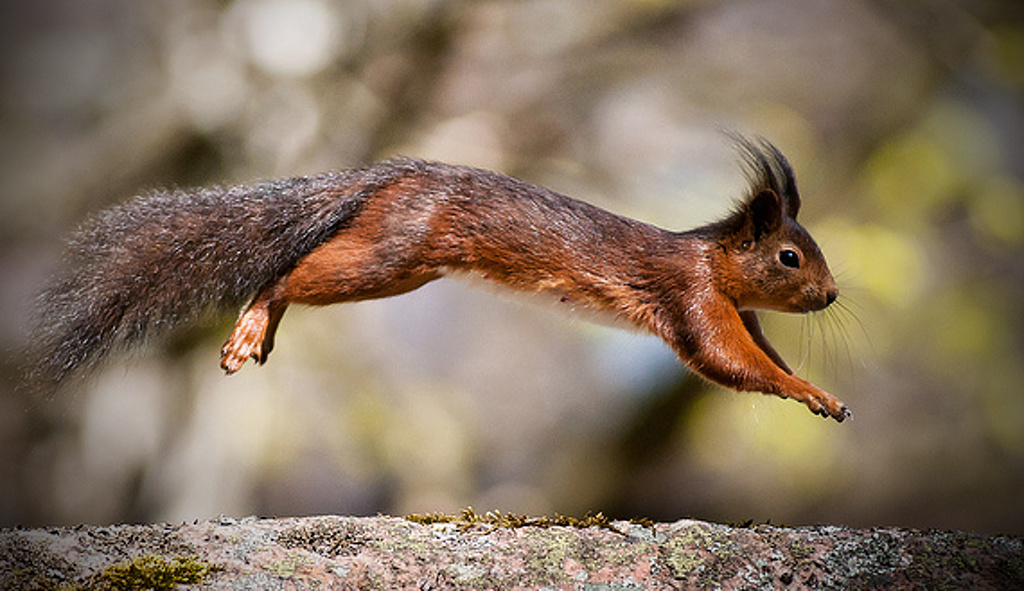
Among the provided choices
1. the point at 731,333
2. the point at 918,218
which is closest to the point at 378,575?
the point at 731,333

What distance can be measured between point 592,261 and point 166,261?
1.00 meters

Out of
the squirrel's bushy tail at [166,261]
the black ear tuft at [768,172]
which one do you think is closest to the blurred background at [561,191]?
the black ear tuft at [768,172]

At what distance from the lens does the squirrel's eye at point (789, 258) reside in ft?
7.91

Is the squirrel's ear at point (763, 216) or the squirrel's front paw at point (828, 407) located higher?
the squirrel's ear at point (763, 216)

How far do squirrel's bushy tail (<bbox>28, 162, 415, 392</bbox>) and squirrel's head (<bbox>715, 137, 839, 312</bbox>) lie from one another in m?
0.94

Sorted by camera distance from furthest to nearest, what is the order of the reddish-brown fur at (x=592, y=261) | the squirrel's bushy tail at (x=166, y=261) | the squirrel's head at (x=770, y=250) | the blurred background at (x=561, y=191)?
the blurred background at (x=561, y=191) < the squirrel's head at (x=770, y=250) < the reddish-brown fur at (x=592, y=261) < the squirrel's bushy tail at (x=166, y=261)

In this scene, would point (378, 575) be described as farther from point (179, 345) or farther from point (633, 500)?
point (633, 500)

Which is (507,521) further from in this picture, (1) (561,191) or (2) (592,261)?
(1) (561,191)

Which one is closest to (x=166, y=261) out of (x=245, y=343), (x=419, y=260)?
(x=245, y=343)

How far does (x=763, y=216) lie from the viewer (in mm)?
2467

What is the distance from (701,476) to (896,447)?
971mm

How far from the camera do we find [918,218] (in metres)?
4.45

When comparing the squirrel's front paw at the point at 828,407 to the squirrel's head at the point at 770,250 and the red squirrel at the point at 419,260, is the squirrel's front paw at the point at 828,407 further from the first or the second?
the squirrel's head at the point at 770,250

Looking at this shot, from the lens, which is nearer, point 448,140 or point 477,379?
point 448,140
